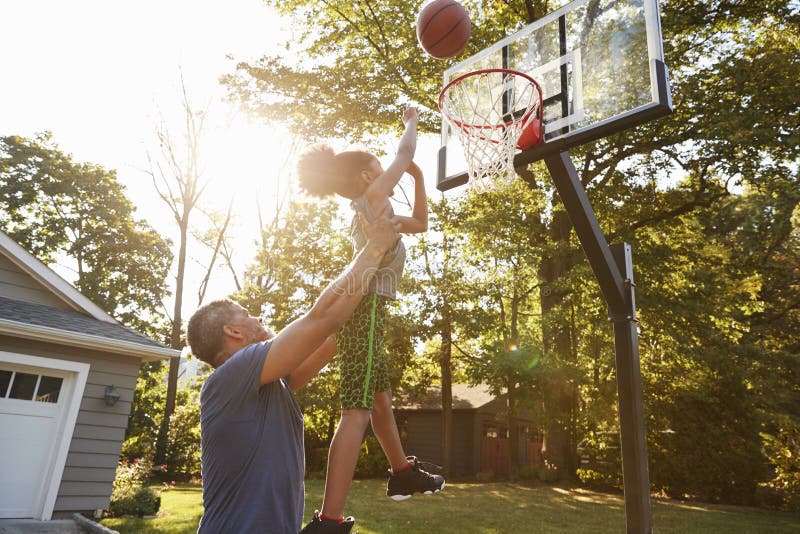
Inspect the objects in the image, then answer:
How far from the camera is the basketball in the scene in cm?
434

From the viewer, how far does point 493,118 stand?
534 centimetres

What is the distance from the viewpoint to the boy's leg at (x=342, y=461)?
2.65 metres

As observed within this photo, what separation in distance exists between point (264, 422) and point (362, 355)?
0.83 metres

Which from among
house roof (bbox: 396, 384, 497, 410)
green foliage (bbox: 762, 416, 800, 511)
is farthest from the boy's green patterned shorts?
house roof (bbox: 396, 384, 497, 410)

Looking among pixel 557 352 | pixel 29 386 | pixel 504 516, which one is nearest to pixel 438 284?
pixel 557 352

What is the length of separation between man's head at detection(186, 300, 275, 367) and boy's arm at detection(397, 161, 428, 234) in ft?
3.63

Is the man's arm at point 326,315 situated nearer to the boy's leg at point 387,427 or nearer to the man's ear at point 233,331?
the man's ear at point 233,331

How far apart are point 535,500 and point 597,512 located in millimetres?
2083

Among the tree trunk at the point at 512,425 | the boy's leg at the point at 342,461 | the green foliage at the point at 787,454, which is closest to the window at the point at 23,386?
the boy's leg at the point at 342,461

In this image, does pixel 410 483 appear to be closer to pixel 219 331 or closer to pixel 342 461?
pixel 342 461

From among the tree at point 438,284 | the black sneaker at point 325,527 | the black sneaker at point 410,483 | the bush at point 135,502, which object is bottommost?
the bush at point 135,502

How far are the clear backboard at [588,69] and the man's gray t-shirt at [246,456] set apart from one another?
3.69m

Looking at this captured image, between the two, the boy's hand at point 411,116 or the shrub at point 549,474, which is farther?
the shrub at point 549,474

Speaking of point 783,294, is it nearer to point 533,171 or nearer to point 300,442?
point 533,171
